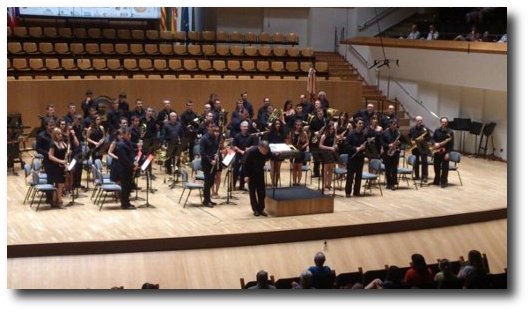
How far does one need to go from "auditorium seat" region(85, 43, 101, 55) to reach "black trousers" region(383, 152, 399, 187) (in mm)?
7484

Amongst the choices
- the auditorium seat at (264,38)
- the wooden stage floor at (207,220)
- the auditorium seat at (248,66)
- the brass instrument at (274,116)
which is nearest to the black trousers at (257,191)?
the wooden stage floor at (207,220)

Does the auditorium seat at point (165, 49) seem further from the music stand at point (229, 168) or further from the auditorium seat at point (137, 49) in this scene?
the music stand at point (229, 168)

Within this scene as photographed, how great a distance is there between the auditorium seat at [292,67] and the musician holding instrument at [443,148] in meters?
5.70

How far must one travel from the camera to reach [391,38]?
18.2 metres

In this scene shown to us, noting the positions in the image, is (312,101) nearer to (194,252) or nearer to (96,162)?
(96,162)

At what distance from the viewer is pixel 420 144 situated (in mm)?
12664

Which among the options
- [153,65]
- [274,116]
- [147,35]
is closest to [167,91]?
[153,65]

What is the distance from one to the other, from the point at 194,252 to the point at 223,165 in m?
2.05

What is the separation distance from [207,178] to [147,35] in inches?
313

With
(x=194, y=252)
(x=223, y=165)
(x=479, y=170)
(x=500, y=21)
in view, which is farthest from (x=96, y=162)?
(x=500, y=21)

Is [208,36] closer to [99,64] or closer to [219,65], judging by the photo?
[219,65]

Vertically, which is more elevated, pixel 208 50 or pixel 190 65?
pixel 208 50

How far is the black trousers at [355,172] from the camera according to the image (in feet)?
38.9

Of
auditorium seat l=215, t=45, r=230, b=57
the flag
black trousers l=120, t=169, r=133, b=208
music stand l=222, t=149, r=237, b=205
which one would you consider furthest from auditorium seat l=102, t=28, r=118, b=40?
black trousers l=120, t=169, r=133, b=208
